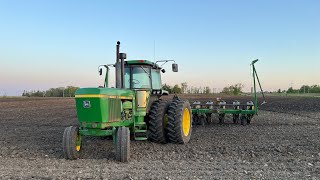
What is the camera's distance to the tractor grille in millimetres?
8750

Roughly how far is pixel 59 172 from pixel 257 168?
12.5ft

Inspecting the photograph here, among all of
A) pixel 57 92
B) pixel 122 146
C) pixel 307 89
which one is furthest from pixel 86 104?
pixel 307 89

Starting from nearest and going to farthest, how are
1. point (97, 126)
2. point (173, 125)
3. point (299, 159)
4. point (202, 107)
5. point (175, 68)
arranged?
point (299, 159)
point (97, 126)
point (173, 125)
point (175, 68)
point (202, 107)

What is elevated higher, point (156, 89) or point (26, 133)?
point (156, 89)

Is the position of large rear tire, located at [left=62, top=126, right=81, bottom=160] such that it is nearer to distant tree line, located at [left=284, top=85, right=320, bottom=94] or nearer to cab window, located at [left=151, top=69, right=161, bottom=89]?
cab window, located at [left=151, top=69, right=161, bottom=89]

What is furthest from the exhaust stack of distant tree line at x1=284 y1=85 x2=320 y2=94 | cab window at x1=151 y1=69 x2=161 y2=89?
distant tree line at x1=284 y1=85 x2=320 y2=94

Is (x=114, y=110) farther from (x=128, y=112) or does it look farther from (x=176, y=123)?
(x=176, y=123)

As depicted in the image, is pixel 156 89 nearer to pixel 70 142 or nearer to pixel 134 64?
pixel 134 64

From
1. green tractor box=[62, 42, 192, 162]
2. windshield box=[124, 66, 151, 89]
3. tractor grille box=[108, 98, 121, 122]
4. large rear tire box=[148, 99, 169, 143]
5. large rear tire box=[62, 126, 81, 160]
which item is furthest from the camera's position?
windshield box=[124, 66, 151, 89]

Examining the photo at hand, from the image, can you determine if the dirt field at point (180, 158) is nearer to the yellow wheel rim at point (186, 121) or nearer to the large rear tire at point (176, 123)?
the large rear tire at point (176, 123)

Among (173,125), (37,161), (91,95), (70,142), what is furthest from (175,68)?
(37,161)

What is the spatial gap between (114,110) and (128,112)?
736 mm

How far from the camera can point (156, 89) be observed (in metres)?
10.9

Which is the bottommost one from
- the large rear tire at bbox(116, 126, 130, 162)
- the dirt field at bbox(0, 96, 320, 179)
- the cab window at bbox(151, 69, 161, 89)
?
the dirt field at bbox(0, 96, 320, 179)
